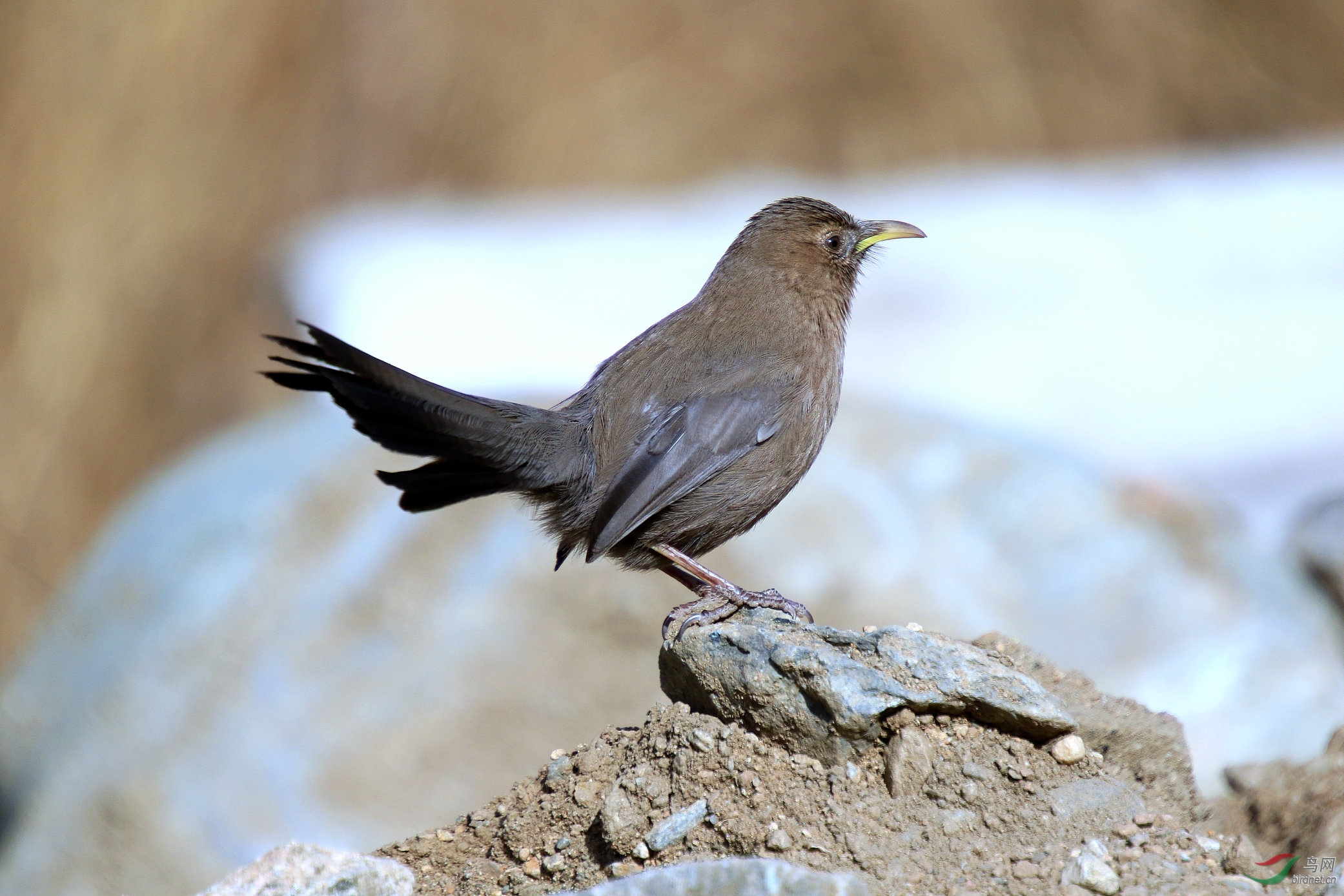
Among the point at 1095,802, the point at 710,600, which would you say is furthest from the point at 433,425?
the point at 1095,802

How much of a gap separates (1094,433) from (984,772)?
7.50 m

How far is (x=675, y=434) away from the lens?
3992 millimetres

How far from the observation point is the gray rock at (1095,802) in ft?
9.35

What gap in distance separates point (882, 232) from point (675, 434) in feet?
3.99

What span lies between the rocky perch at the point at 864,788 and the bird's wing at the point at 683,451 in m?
0.68

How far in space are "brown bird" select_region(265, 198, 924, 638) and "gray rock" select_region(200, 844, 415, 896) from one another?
40.1 inches

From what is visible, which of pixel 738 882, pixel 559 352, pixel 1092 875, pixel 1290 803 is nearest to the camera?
pixel 738 882

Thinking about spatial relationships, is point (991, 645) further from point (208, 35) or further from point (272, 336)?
point (208, 35)

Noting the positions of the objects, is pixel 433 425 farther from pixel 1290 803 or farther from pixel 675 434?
pixel 1290 803

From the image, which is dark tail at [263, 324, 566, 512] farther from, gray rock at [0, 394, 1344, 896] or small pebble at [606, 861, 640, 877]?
gray rock at [0, 394, 1344, 896]

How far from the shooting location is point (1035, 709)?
9.64 ft

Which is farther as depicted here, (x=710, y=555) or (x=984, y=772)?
(x=710, y=555)

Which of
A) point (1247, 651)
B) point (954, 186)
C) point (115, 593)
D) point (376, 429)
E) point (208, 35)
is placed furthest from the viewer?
point (954, 186)

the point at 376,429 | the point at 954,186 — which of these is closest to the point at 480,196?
the point at 954,186
